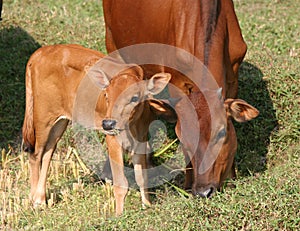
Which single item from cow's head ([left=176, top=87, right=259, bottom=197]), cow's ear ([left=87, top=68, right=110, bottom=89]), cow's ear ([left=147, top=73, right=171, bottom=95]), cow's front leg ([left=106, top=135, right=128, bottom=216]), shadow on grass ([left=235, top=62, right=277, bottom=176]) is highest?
cow's ear ([left=87, top=68, right=110, bottom=89])

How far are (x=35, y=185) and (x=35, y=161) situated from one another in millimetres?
233

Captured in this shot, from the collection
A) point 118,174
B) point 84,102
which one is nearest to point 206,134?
point 118,174

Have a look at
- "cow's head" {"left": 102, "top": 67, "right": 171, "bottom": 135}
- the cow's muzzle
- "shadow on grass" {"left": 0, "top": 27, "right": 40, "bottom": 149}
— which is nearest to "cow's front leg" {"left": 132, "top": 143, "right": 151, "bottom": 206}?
"cow's head" {"left": 102, "top": 67, "right": 171, "bottom": 135}

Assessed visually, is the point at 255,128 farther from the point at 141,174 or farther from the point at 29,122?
the point at 29,122

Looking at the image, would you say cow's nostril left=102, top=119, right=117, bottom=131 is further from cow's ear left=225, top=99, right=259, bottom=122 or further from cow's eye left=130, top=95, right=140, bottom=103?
cow's ear left=225, top=99, right=259, bottom=122

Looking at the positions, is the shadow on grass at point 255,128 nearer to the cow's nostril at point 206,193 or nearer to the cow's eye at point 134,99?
the cow's nostril at point 206,193

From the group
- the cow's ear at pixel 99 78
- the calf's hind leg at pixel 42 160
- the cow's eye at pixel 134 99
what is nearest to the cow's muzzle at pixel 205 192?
the cow's eye at pixel 134 99

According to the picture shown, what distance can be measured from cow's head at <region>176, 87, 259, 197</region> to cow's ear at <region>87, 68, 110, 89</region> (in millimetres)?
665

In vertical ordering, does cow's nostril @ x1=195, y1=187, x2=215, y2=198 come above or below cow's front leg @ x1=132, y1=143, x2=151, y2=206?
above

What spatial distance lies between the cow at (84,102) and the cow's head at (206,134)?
0.41 meters

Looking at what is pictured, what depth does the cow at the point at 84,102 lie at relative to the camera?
22.3 feet

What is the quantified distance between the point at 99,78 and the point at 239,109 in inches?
48.7

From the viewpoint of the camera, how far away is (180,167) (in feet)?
27.0

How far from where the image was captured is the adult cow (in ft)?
21.5
